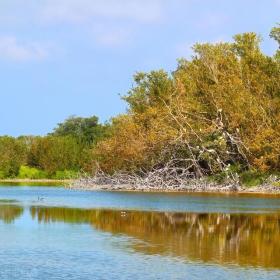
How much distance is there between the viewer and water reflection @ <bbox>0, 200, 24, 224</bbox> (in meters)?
30.6

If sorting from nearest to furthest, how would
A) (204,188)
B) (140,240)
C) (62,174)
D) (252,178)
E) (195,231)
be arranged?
(140,240)
(195,231)
(204,188)
(252,178)
(62,174)

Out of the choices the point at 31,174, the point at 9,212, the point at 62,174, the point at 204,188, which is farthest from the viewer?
the point at 31,174

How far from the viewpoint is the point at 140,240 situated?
78.8ft

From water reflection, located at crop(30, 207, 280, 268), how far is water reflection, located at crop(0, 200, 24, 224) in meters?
0.72

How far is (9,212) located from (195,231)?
34.6 feet

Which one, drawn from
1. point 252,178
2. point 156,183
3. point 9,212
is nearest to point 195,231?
point 9,212

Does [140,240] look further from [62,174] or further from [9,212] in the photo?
[62,174]

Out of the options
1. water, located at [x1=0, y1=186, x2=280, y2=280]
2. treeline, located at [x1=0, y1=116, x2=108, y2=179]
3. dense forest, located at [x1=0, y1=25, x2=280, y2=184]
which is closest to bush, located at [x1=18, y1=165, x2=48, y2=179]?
treeline, located at [x1=0, y1=116, x2=108, y2=179]

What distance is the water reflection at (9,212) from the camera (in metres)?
30.6

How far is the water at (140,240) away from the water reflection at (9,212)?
4 cm

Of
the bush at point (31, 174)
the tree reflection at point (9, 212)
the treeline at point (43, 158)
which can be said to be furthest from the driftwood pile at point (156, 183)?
the bush at point (31, 174)

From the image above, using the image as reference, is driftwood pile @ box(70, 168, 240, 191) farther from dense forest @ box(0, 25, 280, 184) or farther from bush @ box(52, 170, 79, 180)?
bush @ box(52, 170, 79, 180)

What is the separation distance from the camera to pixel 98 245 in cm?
2250

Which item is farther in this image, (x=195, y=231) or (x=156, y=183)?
(x=156, y=183)
